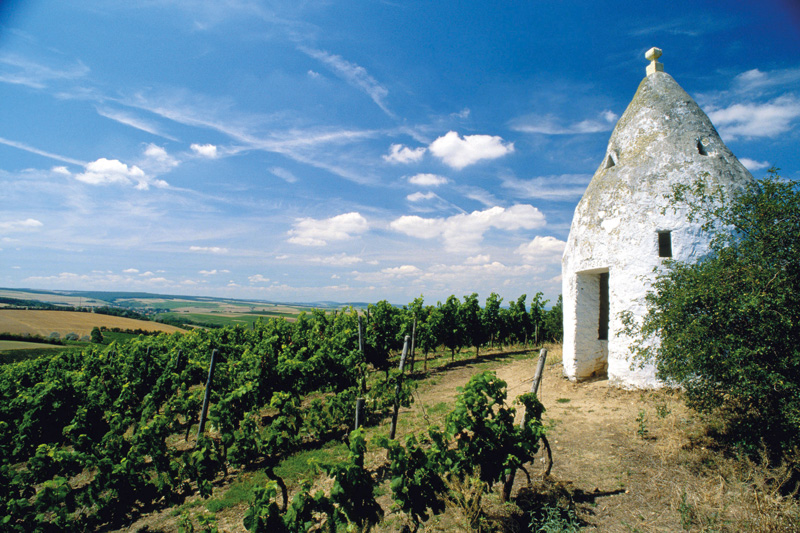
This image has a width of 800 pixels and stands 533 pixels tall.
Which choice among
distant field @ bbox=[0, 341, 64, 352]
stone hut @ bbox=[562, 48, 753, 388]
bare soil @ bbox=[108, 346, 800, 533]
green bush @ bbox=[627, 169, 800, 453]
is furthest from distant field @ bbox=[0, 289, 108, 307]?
green bush @ bbox=[627, 169, 800, 453]

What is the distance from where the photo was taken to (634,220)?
8.68 meters

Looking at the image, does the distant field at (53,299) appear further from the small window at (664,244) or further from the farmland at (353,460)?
the small window at (664,244)

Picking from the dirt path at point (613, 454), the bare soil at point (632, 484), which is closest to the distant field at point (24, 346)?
the bare soil at point (632, 484)

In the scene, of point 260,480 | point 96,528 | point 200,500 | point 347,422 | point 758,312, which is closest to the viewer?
point 758,312

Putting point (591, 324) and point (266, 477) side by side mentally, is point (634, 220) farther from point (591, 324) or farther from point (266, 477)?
point (266, 477)

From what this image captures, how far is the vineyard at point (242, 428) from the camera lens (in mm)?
4164

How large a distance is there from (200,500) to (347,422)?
3.75m

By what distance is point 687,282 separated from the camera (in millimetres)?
5172

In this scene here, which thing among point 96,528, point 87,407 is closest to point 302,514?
point 96,528

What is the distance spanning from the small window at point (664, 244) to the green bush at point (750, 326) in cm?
321

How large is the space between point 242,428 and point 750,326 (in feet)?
28.5

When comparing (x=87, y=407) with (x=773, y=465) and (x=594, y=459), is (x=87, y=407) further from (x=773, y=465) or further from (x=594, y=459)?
(x=773, y=465)

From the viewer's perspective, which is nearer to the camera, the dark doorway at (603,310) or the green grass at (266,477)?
the green grass at (266,477)

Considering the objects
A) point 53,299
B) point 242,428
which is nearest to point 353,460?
point 242,428
